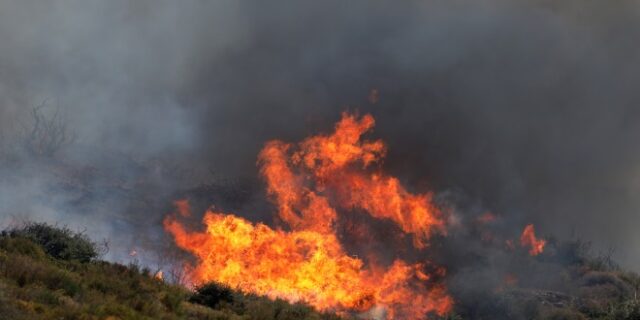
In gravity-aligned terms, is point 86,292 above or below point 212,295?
below

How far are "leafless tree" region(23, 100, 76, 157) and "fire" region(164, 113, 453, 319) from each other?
56.6ft

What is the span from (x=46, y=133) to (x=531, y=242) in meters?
49.1

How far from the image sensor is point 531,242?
4925 cm

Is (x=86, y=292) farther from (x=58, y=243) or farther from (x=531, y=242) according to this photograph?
(x=531, y=242)

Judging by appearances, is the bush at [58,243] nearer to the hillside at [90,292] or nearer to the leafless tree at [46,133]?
the hillside at [90,292]

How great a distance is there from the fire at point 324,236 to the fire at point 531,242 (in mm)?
9477

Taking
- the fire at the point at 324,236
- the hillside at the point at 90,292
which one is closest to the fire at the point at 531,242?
the fire at the point at 324,236

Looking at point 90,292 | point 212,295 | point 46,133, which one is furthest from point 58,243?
point 46,133

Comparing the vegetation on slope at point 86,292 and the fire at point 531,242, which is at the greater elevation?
the fire at point 531,242

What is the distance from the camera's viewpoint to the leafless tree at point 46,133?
5246 cm

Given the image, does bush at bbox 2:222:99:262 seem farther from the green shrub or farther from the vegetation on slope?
the green shrub

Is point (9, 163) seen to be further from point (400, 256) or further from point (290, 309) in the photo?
point (290, 309)

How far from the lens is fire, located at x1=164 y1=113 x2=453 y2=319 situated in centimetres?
3318

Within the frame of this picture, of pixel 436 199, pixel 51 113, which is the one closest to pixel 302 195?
pixel 436 199
